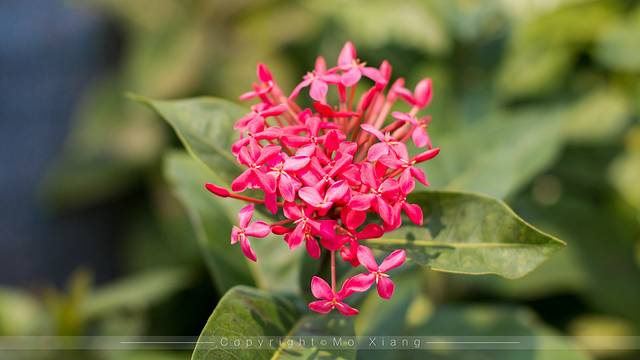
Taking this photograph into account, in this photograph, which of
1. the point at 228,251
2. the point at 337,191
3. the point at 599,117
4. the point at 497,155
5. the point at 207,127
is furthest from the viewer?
the point at 599,117

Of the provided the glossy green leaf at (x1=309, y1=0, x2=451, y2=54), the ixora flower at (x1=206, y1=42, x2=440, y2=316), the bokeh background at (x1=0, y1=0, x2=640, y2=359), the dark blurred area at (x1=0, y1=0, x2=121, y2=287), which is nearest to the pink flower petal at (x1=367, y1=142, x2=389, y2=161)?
the ixora flower at (x1=206, y1=42, x2=440, y2=316)

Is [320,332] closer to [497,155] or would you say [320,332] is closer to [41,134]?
[497,155]

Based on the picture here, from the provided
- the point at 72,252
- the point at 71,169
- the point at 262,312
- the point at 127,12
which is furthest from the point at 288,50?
the point at 262,312

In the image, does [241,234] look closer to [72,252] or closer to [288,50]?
[288,50]

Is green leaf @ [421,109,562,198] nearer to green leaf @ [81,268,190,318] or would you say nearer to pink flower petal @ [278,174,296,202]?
pink flower petal @ [278,174,296,202]

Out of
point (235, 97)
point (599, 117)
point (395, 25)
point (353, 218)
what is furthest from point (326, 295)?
point (235, 97)

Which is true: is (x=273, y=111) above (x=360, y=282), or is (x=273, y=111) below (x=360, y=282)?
above
